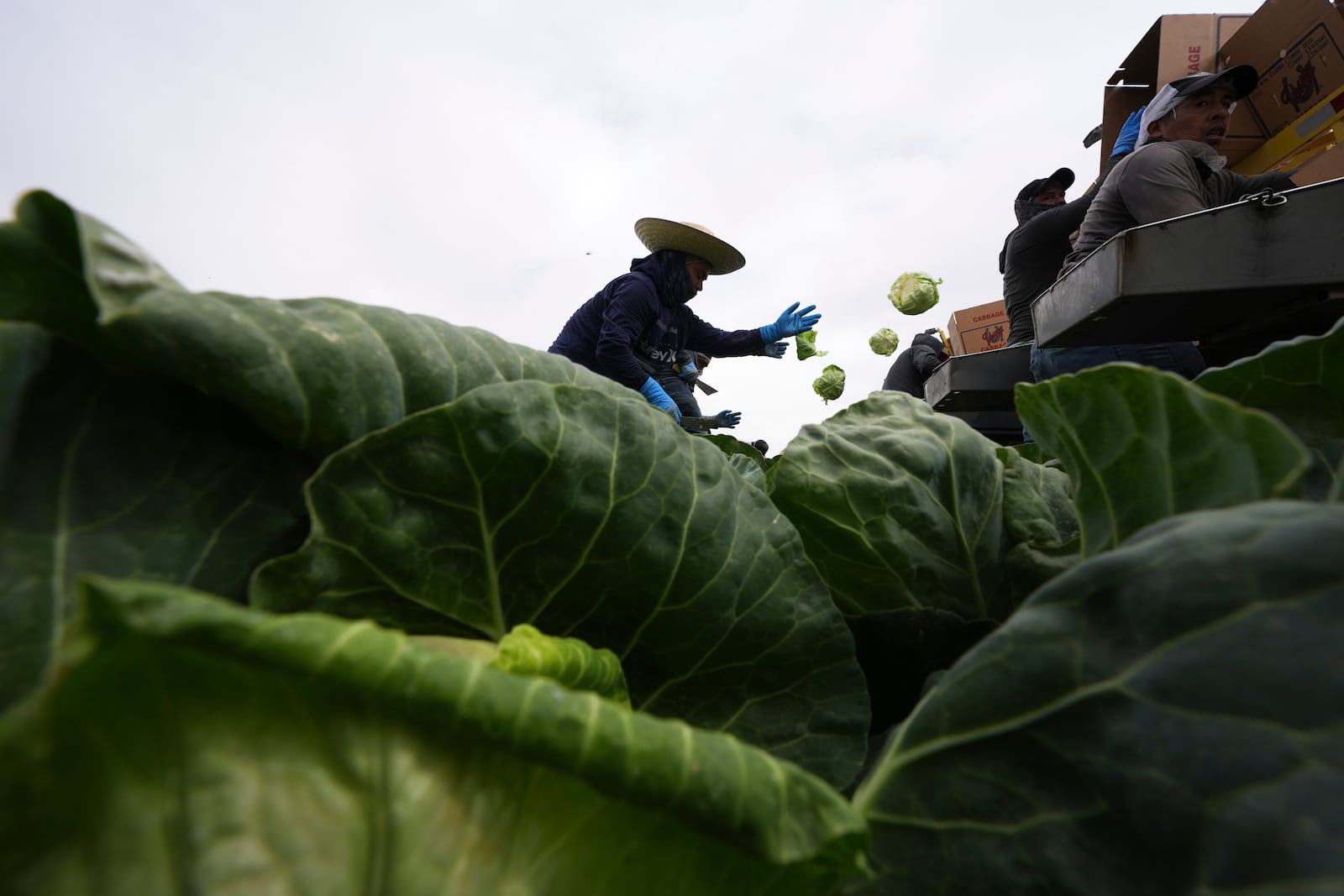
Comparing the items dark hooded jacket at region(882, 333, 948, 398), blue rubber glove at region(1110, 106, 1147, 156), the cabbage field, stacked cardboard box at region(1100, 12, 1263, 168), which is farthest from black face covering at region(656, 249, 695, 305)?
the cabbage field

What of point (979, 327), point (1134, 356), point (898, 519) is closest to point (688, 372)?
point (979, 327)

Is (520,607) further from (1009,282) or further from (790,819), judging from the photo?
(1009,282)

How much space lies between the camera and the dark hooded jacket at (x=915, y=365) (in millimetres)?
5758

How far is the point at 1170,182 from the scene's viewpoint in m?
2.64

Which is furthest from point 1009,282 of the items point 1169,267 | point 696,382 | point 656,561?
point 656,561

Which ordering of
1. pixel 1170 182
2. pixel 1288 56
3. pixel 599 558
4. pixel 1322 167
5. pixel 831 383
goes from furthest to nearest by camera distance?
pixel 831 383, pixel 1288 56, pixel 1322 167, pixel 1170 182, pixel 599 558

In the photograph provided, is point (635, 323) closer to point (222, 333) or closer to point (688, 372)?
point (688, 372)

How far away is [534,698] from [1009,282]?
4552mm

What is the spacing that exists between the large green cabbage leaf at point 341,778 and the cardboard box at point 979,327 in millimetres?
6355

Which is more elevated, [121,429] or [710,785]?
[121,429]

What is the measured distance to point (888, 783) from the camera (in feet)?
1.41

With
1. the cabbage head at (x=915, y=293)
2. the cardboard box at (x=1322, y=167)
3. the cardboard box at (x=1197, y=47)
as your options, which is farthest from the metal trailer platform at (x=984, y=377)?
the cabbage head at (x=915, y=293)

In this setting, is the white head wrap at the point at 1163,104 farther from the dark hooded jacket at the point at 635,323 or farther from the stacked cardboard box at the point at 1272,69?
the dark hooded jacket at the point at 635,323

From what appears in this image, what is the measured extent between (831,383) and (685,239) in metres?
3.43
